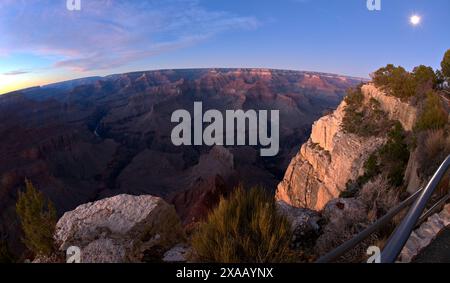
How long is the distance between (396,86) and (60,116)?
433 ft

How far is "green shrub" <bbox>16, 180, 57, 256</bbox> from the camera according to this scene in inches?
195

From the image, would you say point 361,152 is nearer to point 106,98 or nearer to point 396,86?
point 396,86

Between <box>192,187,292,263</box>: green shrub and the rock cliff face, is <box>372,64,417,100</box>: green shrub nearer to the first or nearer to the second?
the rock cliff face

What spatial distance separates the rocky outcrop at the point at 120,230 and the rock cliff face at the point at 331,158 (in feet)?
35.8

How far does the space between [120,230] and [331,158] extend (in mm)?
20204

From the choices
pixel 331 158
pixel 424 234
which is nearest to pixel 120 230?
pixel 424 234

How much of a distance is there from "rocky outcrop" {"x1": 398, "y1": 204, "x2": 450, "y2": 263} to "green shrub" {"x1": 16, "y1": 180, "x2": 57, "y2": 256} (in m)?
5.15

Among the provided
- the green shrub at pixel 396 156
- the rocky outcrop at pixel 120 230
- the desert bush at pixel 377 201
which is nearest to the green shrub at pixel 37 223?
the rocky outcrop at pixel 120 230

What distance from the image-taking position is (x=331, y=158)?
74.6ft

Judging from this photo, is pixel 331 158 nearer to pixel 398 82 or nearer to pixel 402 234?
pixel 398 82

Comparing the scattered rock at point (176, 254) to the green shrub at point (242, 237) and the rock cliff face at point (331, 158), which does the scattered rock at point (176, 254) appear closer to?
the green shrub at point (242, 237)

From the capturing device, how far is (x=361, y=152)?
17.9 meters

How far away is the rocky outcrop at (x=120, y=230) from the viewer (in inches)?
180
